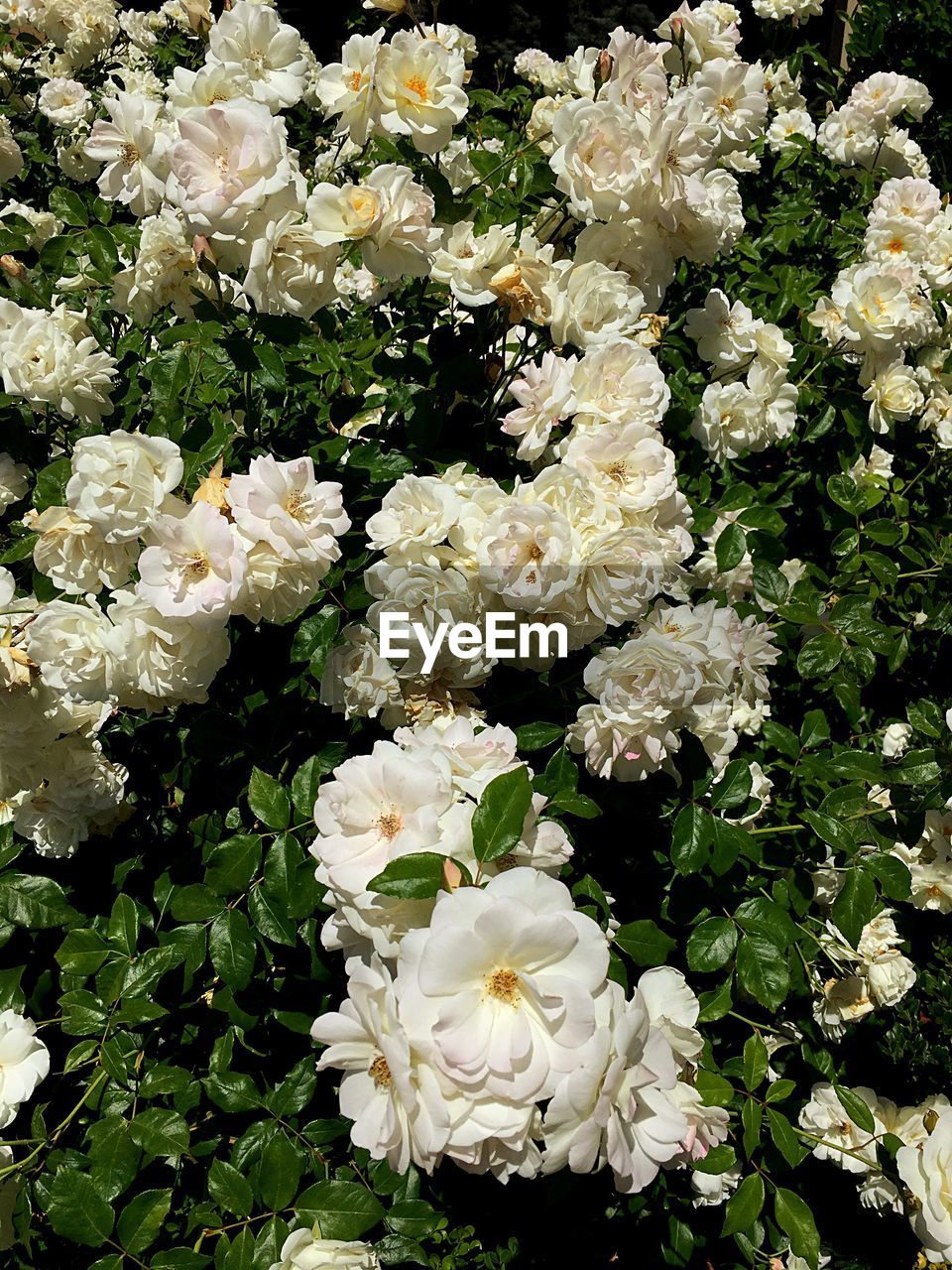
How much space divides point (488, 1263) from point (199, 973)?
2.35ft

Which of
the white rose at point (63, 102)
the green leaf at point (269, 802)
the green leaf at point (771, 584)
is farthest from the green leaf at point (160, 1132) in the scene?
the white rose at point (63, 102)

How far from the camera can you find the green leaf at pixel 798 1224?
137cm

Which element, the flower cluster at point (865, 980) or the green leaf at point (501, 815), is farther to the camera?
the flower cluster at point (865, 980)

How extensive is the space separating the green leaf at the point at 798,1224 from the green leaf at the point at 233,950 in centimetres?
91

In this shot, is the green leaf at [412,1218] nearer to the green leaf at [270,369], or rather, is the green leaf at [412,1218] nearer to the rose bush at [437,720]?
the rose bush at [437,720]

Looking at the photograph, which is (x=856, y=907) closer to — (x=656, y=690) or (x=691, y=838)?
(x=691, y=838)

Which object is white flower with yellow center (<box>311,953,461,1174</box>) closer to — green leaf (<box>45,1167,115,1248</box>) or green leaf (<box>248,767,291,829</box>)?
green leaf (<box>248,767,291,829</box>)

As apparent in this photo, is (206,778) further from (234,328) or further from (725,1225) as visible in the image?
(725,1225)

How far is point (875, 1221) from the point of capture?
2316 mm

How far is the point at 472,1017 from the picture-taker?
90 centimetres

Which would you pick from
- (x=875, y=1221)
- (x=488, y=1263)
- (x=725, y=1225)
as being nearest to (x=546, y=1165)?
(x=725, y=1225)

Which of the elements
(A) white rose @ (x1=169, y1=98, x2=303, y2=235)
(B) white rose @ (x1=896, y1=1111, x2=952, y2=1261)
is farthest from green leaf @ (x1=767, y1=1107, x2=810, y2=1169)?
(A) white rose @ (x1=169, y1=98, x2=303, y2=235)

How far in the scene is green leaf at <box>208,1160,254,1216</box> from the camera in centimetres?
129

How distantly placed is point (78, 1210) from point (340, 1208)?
1.17 feet
